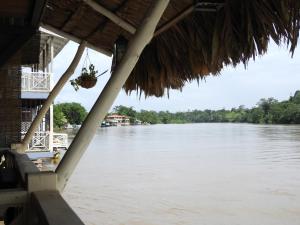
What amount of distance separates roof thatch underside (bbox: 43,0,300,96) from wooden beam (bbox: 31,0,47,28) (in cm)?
25

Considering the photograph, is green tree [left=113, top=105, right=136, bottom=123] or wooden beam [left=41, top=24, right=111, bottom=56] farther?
green tree [left=113, top=105, right=136, bottom=123]

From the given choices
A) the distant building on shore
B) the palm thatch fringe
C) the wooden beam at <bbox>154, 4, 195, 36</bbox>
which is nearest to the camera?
the palm thatch fringe

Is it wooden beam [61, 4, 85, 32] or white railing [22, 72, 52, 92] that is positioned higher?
white railing [22, 72, 52, 92]

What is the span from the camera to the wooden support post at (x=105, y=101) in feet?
6.98

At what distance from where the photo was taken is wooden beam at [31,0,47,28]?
2.87 m

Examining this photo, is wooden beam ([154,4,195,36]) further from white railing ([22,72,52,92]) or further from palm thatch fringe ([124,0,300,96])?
white railing ([22,72,52,92])

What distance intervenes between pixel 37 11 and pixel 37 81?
9.78 metres

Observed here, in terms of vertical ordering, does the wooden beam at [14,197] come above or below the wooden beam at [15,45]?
below

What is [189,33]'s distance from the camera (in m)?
3.12

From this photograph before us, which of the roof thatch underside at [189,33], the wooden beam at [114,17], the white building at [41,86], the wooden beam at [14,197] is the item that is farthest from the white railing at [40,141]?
the wooden beam at [14,197]

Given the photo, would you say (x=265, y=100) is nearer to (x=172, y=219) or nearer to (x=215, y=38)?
(x=172, y=219)

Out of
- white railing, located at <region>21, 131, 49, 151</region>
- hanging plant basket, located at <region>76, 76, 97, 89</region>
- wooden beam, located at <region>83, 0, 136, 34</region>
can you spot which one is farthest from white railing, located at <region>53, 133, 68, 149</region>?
wooden beam, located at <region>83, 0, 136, 34</region>

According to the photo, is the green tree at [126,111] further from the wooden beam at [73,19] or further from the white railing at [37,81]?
the wooden beam at [73,19]

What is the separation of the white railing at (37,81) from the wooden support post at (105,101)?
34.6 feet
